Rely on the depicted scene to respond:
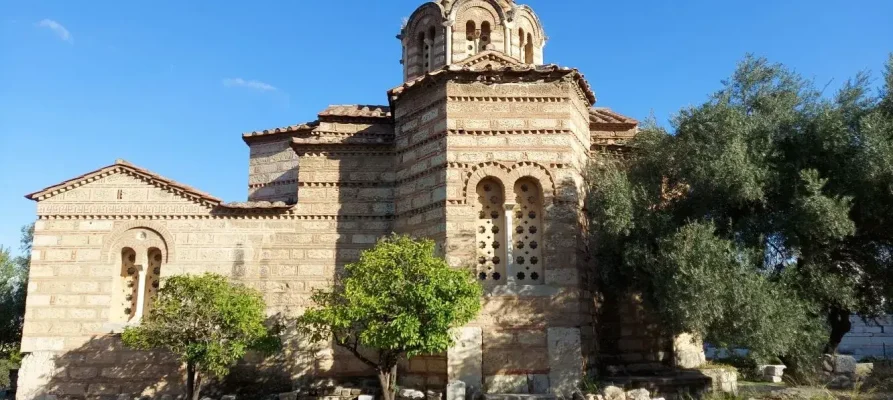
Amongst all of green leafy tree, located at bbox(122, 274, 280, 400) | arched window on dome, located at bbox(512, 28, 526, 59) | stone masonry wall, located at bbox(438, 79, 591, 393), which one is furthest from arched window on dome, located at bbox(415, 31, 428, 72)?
green leafy tree, located at bbox(122, 274, 280, 400)

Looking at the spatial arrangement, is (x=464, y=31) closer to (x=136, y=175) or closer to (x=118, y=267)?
(x=136, y=175)

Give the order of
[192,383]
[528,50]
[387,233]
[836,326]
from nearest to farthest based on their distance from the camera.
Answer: [192,383], [836,326], [387,233], [528,50]

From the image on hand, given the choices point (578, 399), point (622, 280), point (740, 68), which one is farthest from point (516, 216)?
point (740, 68)

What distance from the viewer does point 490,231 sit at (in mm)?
10688

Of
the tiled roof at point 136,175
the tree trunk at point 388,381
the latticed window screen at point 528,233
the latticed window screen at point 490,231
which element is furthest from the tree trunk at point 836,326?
the tiled roof at point 136,175

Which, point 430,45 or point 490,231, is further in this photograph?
point 430,45

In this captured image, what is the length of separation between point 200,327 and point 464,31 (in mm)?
9574

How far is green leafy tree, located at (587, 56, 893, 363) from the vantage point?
9.09 m

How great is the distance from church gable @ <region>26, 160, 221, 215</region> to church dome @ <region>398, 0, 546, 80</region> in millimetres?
6870

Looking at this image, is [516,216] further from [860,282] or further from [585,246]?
[860,282]

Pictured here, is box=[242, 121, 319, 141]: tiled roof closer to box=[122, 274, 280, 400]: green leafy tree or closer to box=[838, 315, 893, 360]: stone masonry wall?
box=[122, 274, 280, 400]: green leafy tree

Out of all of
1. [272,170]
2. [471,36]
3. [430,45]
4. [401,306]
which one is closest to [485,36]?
[471,36]

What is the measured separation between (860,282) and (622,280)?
3725mm

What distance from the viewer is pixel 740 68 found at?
1088 centimetres
